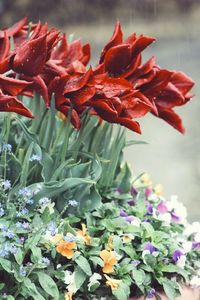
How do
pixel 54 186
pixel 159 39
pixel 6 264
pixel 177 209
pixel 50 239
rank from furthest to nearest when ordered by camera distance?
pixel 159 39, pixel 177 209, pixel 54 186, pixel 50 239, pixel 6 264

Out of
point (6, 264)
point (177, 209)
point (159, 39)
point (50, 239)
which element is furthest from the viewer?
point (159, 39)

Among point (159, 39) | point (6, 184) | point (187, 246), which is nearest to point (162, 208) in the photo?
point (187, 246)

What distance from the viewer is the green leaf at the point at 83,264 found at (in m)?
1.80

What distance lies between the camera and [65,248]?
5.89ft

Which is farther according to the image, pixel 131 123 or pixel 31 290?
pixel 131 123

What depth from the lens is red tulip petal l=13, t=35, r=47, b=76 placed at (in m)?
1.80

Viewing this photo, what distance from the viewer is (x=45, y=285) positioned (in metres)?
1.73

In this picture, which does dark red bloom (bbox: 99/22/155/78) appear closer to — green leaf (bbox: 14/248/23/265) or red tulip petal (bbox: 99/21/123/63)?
red tulip petal (bbox: 99/21/123/63)

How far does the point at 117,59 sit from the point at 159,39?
6127mm

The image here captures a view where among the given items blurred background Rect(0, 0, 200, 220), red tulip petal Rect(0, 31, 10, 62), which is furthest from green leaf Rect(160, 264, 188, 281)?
blurred background Rect(0, 0, 200, 220)

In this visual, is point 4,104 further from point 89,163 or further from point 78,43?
point 78,43

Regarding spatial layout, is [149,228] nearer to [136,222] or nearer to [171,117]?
[136,222]

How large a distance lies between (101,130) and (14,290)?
0.58m

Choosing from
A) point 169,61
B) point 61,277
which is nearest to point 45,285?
point 61,277
